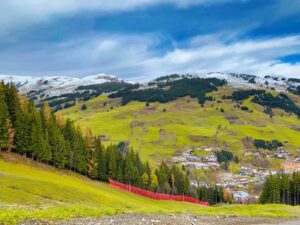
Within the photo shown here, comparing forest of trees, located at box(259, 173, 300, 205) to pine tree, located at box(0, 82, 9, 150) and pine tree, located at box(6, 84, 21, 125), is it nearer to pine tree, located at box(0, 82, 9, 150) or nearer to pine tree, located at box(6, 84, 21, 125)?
pine tree, located at box(6, 84, 21, 125)

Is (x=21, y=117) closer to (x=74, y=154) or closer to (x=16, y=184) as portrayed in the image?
(x=74, y=154)

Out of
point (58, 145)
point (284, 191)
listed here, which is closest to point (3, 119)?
point (58, 145)

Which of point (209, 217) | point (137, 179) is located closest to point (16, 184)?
point (209, 217)

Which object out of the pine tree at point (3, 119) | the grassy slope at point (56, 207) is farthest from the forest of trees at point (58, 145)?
the grassy slope at point (56, 207)

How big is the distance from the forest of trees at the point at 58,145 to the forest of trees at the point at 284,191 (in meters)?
38.2

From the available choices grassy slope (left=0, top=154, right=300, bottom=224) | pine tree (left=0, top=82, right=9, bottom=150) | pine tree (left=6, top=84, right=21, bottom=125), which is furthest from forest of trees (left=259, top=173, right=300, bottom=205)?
grassy slope (left=0, top=154, right=300, bottom=224)

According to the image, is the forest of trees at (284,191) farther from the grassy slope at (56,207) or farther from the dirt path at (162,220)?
the dirt path at (162,220)

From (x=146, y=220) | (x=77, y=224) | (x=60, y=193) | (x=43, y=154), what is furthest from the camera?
(x=43, y=154)

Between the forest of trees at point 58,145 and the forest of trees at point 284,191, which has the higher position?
the forest of trees at point 58,145

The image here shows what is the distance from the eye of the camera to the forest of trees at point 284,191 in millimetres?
147000

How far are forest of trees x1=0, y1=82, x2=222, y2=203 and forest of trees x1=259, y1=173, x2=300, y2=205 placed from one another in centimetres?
3821

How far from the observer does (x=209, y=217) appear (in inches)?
1449

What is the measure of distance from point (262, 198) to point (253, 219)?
410 feet

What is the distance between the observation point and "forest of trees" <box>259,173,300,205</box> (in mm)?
147000
